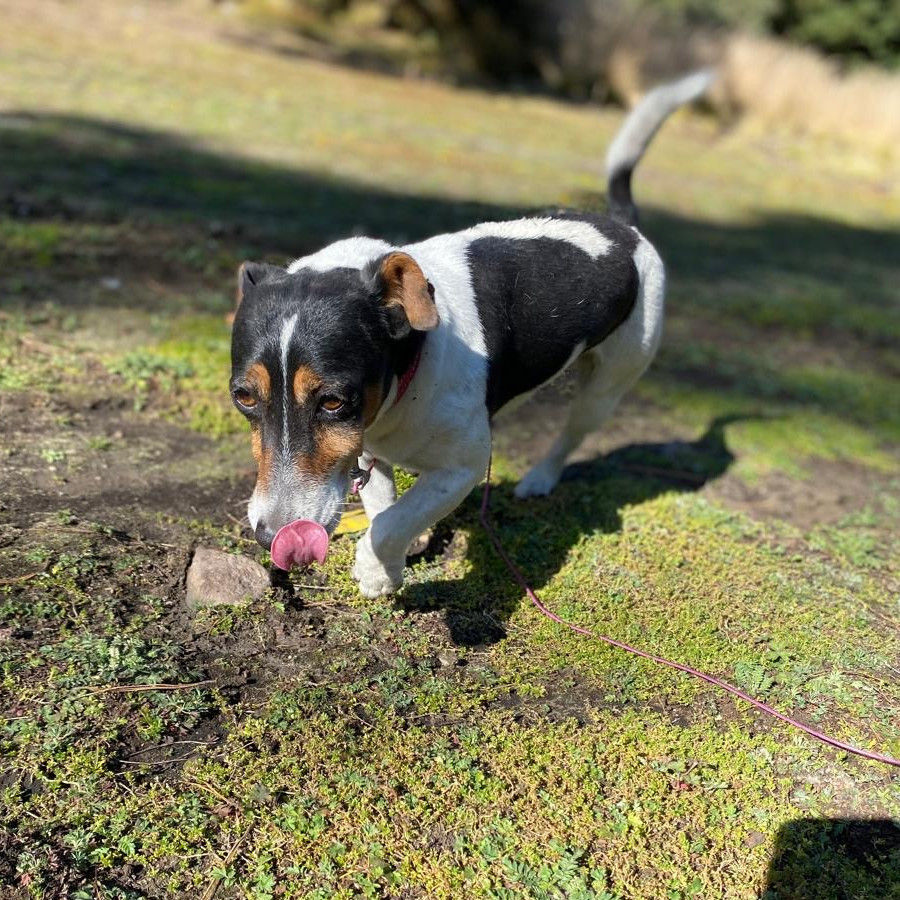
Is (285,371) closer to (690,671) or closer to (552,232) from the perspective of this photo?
(552,232)

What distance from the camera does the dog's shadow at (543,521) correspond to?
393cm

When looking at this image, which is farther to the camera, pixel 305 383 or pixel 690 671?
pixel 690 671

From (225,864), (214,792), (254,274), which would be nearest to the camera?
(225,864)

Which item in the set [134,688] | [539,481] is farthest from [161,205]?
[134,688]

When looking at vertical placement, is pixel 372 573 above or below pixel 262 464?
below

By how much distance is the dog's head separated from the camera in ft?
9.61

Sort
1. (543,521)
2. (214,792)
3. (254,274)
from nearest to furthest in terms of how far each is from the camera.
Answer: (214,792), (254,274), (543,521)

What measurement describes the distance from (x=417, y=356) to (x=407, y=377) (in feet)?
0.28

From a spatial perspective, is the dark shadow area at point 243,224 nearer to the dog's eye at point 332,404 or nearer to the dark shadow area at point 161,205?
the dark shadow area at point 161,205

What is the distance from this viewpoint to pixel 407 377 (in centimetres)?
337

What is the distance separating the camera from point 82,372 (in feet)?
17.2

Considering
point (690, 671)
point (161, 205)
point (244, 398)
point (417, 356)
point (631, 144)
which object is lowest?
point (161, 205)

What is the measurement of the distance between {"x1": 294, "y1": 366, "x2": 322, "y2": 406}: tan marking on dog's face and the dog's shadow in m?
1.23

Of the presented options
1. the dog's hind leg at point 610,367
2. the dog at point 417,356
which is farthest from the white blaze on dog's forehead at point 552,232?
the dog's hind leg at point 610,367
